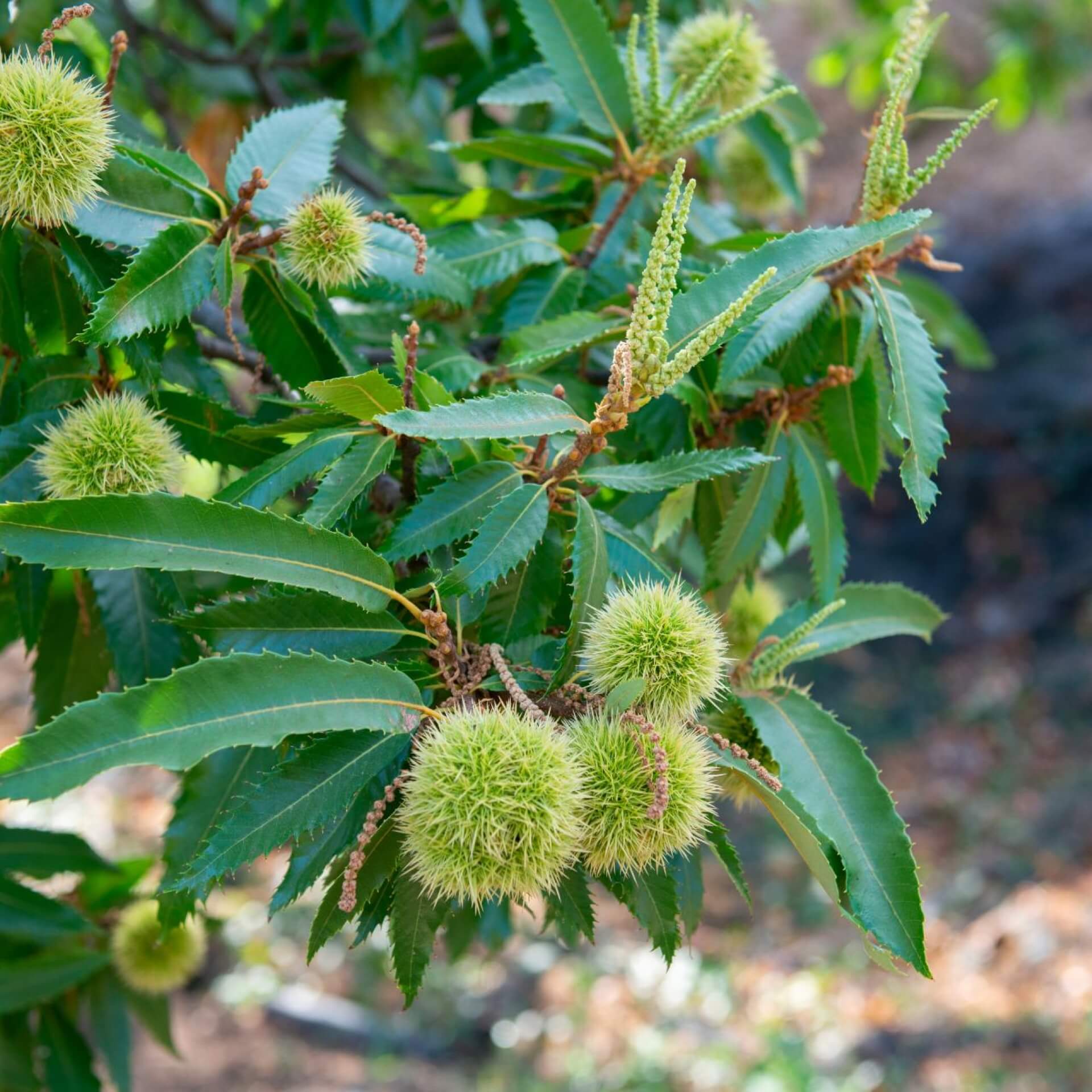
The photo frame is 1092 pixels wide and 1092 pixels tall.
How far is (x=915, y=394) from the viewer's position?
1.05 metres

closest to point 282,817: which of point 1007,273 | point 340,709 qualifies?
point 340,709

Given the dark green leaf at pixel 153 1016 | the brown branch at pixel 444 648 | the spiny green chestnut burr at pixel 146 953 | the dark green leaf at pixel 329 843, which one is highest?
the brown branch at pixel 444 648

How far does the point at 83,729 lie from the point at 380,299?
60 centimetres

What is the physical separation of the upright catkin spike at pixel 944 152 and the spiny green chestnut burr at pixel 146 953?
4.74ft

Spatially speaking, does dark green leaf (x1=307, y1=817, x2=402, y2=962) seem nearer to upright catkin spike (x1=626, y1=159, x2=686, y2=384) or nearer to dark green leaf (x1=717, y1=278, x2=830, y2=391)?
upright catkin spike (x1=626, y1=159, x2=686, y2=384)

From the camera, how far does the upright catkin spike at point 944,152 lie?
103cm

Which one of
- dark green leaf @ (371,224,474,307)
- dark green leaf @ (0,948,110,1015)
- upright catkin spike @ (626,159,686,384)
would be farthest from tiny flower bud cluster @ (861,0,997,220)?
dark green leaf @ (0,948,110,1015)

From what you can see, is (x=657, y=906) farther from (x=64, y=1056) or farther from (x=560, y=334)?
(x=64, y=1056)

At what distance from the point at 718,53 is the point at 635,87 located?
287mm

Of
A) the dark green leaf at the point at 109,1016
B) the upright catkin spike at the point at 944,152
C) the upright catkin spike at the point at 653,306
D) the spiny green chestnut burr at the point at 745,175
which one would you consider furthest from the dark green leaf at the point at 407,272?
the dark green leaf at the point at 109,1016

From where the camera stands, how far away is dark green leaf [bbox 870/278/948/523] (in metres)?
0.98

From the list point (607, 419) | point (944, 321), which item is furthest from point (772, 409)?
point (944, 321)

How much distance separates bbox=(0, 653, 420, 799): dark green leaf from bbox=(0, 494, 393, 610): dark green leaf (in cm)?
8

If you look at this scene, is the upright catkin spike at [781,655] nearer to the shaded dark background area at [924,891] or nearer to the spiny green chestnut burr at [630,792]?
the spiny green chestnut burr at [630,792]
